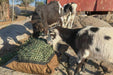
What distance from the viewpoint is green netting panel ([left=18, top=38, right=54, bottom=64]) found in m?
5.70

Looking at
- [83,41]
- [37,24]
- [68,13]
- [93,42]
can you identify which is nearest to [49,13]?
[37,24]

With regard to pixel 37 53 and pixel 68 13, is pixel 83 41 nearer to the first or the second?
pixel 37 53

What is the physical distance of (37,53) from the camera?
596 centimetres

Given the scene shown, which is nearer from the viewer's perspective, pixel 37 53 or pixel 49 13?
pixel 37 53

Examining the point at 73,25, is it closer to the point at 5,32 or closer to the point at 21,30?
the point at 21,30

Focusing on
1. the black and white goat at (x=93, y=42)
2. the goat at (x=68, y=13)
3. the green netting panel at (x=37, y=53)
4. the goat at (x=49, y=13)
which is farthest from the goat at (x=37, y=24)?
the black and white goat at (x=93, y=42)

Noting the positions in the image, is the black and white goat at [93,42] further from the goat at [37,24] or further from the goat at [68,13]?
the goat at [68,13]

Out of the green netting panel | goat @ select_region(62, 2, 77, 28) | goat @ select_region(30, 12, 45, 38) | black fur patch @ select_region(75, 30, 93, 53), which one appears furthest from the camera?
goat @ select_region(62, 2, 77, 28)

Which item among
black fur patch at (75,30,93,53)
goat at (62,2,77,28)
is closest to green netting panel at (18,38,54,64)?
black fur patch at (75,30,93,53)

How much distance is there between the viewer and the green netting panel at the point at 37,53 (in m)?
5.70

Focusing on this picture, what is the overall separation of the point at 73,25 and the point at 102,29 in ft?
21.0

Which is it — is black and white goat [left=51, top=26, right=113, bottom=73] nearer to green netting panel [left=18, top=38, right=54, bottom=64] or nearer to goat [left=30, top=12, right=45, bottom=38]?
green netting panel [left=18, top=38, right=54, bottom=64]

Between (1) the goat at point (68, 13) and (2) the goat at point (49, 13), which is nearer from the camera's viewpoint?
(2) the goat at point (49, 13)

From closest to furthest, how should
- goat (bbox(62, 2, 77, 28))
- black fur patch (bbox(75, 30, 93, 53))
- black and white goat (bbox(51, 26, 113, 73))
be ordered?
1. black and white goat (bbox(51, 26, 113, 73))
2. black fur patch (bbox(75, 30, 93, 53))
3. goat (bbox(62, 2, 77, 28))
